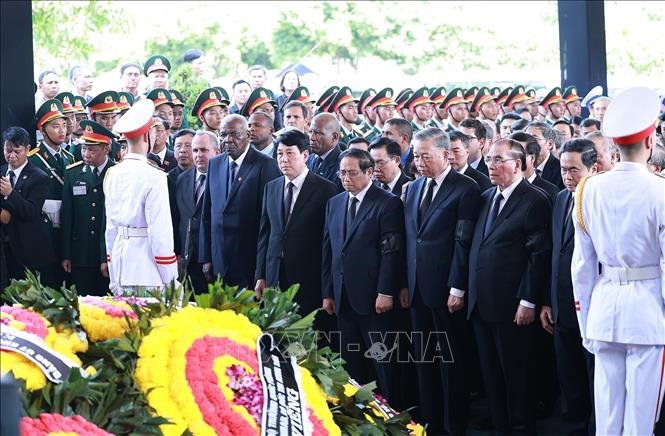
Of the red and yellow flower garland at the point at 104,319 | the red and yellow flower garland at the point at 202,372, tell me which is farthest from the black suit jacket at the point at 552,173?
the red and yellow flower garland at the point at 104,319

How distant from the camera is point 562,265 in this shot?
655 cm

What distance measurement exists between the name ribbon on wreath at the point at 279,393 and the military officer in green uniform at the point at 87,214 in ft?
16.7

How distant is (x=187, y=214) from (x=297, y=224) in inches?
55.1

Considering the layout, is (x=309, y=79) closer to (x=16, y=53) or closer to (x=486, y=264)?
(x=16, y=53)

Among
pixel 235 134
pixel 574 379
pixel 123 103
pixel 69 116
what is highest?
pixel 123 103

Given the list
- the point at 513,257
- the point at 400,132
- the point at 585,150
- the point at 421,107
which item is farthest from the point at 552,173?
the point at 421,107

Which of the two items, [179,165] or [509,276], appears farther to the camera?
[179,165]

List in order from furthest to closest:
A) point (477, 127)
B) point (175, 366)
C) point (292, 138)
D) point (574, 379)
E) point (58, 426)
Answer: point (477, 127) < point (292, 138) < point (574, 379) < point (175, 366) < point (58, 426)

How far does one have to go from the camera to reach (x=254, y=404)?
13.3 feet

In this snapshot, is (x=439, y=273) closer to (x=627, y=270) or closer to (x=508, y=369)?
(x=508, y=369)

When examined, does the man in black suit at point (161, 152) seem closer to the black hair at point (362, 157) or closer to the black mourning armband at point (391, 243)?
the black hair at point (362, 157)

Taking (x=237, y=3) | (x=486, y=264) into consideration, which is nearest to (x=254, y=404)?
(x=486, y=264)

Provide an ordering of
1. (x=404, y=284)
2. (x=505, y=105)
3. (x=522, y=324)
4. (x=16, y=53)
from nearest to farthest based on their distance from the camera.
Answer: (x=522, y=324)
(x=404, y=284)
(x=16, y=53)
(x=505, y=105)

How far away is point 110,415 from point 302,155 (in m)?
4.27
